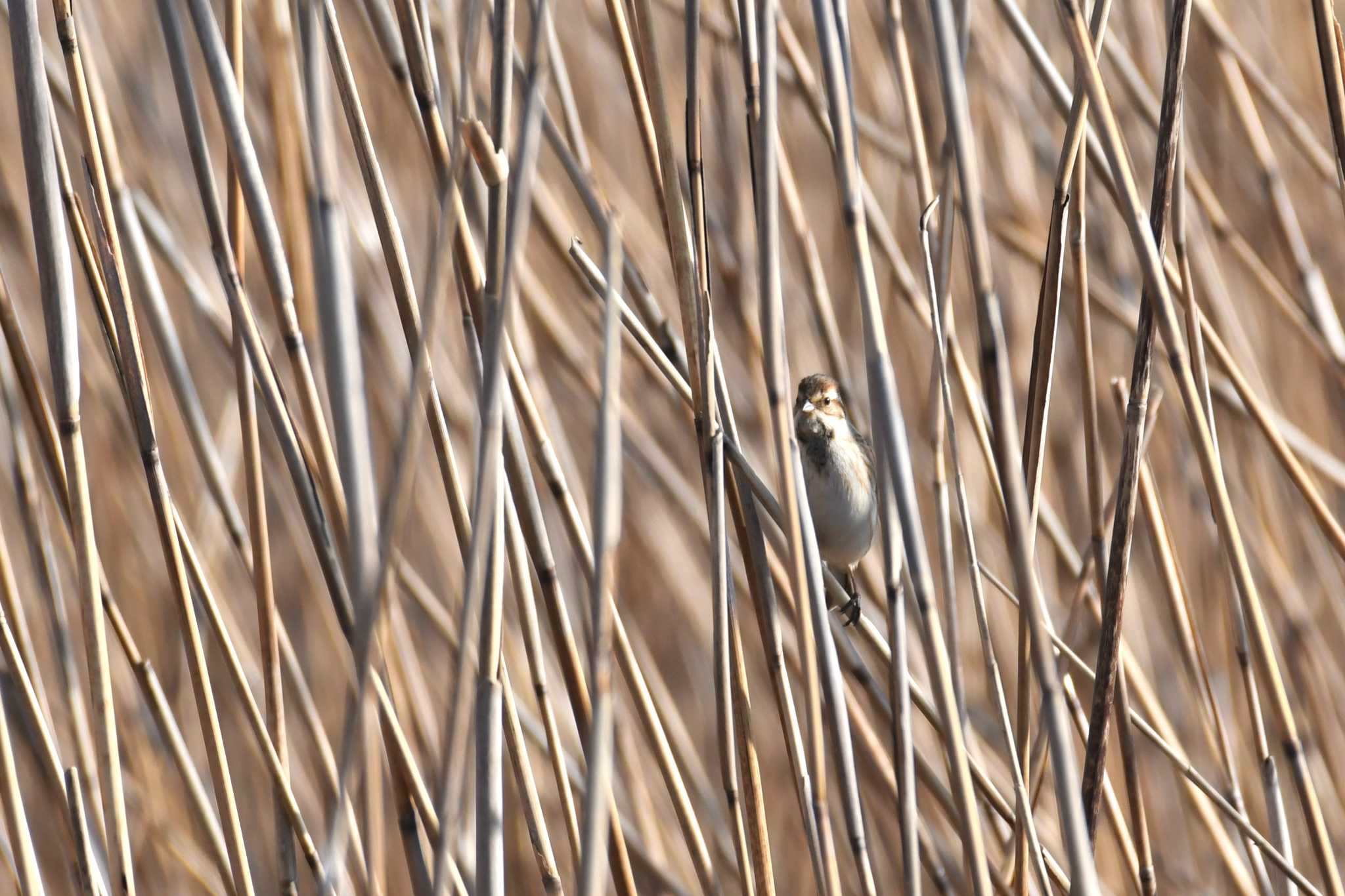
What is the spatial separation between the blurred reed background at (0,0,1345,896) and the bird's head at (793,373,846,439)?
0.15m

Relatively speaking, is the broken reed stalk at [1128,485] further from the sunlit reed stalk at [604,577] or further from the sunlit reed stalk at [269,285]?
the sunlit reed stalk at [269,285]

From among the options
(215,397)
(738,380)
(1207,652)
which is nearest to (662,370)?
(738,380)

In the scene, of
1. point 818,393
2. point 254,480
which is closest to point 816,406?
point 818,393

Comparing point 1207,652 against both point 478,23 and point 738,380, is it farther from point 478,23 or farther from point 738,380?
Answer: point 478,23

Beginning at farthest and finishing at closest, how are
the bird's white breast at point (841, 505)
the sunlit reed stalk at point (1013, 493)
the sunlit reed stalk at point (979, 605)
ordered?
the bird's white breast at point (841, 505) → the sunlit reed stalk at point (979, 605) → the sunlit reed stalk at point (1013, 493)

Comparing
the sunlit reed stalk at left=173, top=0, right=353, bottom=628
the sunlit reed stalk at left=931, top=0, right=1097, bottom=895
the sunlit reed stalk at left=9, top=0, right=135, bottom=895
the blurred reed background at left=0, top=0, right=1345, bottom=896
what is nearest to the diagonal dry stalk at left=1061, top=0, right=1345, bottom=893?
the blurred reed background at left=0, top=0, right=1345, bottom=896

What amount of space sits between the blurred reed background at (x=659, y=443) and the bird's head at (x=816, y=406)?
0.15 meters

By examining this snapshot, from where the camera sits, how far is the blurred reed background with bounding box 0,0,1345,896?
85 centimetres

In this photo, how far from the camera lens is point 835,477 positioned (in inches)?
69.7

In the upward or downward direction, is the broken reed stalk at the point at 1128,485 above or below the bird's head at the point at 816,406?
below

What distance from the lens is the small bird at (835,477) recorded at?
1731mm

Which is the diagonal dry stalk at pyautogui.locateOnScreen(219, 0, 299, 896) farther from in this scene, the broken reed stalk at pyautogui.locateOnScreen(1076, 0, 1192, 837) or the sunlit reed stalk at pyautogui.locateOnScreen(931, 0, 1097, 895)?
the broken reed stalk at pyautogui.locateOnScreen(1076, 0, 1192, 837)

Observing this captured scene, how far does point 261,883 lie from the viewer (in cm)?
223

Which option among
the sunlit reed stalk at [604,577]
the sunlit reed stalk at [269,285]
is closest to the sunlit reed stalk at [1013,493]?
the sunlit reed stalk at [604,577]
